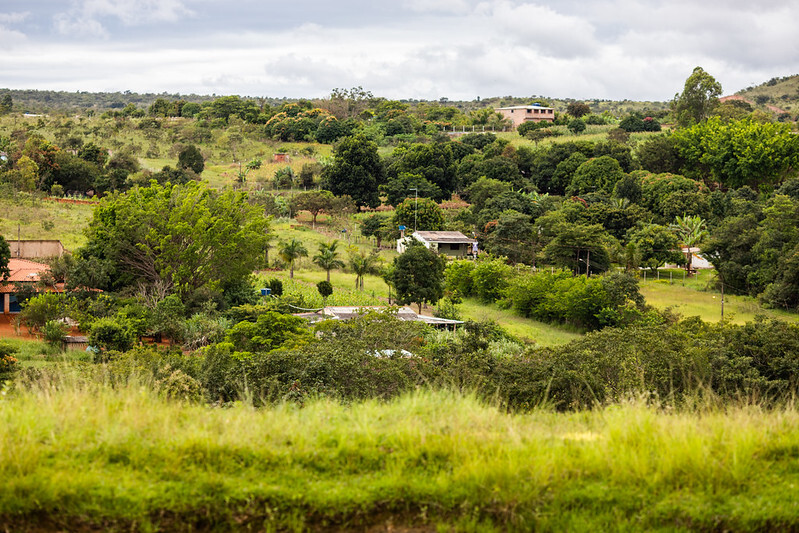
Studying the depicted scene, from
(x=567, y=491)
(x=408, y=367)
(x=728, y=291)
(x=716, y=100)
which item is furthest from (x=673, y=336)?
(x=716, y=100)

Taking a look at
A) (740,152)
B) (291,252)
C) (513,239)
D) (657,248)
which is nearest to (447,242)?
(513,239)

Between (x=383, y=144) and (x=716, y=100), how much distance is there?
32933mm

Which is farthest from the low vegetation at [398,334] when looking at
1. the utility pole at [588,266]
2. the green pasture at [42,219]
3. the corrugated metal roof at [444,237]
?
the corrugated metal roof at [444,237]

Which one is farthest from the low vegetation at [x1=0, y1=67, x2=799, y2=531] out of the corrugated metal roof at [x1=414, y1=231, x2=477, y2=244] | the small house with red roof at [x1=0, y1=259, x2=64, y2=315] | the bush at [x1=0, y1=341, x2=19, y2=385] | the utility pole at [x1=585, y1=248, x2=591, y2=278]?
the corrugated metal roof at [x1=414, y1=231, x2=477, y2=244]

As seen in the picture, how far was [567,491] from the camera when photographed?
5227mm

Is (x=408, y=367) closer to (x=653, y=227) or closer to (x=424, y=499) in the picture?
(x=424, y=499)

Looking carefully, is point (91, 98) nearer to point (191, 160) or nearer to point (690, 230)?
point (191, 160)

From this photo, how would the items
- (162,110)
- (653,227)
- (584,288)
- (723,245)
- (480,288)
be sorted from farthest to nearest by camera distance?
(162,110) < (653,227) < (723,245) < (480,288) < (584,288)

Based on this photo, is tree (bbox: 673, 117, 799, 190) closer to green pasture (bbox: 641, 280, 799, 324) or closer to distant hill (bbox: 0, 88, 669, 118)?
green pasture (bbox: 641, 280, 799, 324)

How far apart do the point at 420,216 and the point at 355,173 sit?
35.9ft

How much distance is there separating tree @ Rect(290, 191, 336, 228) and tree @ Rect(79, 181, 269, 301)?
20.8 meters

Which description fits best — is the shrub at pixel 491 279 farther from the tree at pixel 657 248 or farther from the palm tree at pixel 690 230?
the palm tree at pixel 690 230

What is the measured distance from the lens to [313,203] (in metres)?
47.9

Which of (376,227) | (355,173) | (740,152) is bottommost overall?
(376,227)
